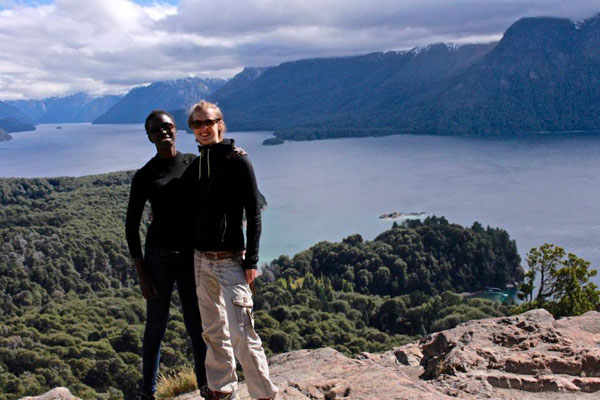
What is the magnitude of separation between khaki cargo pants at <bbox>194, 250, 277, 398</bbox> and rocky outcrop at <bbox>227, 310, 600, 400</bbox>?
0.53 metres

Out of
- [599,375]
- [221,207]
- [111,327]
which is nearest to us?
[221,207]

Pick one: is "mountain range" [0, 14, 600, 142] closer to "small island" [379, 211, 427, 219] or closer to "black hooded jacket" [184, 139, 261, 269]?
"small island" [379, 211, 427, 219]

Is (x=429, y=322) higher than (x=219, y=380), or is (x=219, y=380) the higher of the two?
(x=219, y=380)

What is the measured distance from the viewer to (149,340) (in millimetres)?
3873

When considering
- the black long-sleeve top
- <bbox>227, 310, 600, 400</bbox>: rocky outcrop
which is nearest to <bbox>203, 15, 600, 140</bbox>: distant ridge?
<bbox>227, 310, 600, 400</bbox>: rocky outcrop

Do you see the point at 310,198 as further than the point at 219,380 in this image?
Yes

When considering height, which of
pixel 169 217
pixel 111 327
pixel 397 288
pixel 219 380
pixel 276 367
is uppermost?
pixel 169 217

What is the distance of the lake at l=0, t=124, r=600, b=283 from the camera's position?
58.4 metres

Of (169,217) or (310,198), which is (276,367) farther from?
(310,198)

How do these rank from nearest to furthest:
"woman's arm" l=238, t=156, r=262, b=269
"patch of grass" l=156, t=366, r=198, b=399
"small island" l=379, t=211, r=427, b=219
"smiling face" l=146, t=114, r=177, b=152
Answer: "woman's arm" l=238, t=156, r=262, b=269 → "smiling face" l=146, t=114, r=177, b=152 → "patch of grass" l=156, t=366, r=198, b=399 → "small island" l=379, t=211, r=427, b=219

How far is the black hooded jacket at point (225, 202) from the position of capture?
3404 millimetres

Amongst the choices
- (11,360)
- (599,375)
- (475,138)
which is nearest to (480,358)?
(599,375)

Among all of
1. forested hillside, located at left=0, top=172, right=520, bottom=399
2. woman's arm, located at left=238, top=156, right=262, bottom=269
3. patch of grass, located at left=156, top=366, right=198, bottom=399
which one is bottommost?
forested hillside, located at left=0, top=172, right=520, bottom=399

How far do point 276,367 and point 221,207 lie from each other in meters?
2.29
